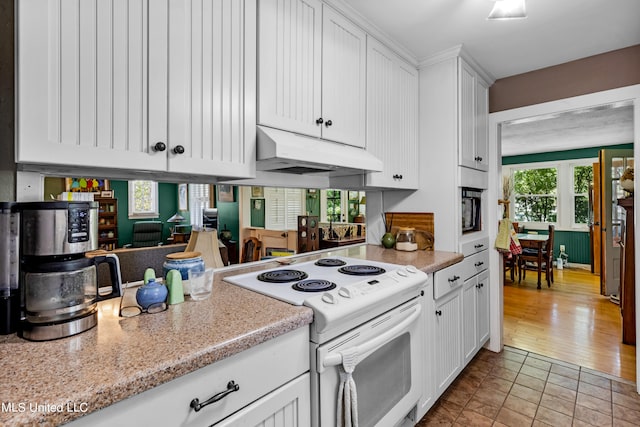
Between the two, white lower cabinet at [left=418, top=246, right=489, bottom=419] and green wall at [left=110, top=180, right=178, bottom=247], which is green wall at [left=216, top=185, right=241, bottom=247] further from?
white lower cabinet at [left=418, top=246, right=489, bottom=419]

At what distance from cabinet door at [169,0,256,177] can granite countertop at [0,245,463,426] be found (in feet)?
1.73

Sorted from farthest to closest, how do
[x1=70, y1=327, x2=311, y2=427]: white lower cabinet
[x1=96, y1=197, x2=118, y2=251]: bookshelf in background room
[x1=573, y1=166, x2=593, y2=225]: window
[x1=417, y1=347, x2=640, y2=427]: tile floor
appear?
[x1=573, y1=166, x2=593, y2=225]: window < [x1=96, y1=197, x2=118, y2=251]: bookshelf in background room < [x1=417, y1=347, x2=640, y2=427]: tile floor < [x1=70, y1=327, x2=311, y2=427]: white lower cabinet

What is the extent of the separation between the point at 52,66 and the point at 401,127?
197 centimetres

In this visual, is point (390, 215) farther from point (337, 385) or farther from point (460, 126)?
point (337, 385)

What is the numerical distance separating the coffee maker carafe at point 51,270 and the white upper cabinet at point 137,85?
6.3 inches

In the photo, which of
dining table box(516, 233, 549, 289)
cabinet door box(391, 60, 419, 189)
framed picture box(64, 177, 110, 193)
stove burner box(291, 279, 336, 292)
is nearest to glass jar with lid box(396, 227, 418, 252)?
cabinet door box(391, 60, 419, 189)

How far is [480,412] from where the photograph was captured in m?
1.94

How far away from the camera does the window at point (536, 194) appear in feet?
21.6

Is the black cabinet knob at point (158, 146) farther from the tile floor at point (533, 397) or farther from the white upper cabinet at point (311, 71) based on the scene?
the tile floor at point (533, 397)

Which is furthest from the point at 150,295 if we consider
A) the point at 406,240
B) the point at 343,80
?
the point at 406,240

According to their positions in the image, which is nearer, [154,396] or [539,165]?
[154,396]

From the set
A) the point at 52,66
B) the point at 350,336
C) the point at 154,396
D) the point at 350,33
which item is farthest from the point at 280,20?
the point at 154,396

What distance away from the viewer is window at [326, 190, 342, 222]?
257 centimetres

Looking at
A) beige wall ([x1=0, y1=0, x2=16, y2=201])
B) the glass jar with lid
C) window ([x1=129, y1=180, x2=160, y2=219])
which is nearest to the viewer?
beige wall ([x1=0, y1=0, x2=16, y2=201])
